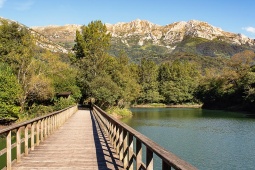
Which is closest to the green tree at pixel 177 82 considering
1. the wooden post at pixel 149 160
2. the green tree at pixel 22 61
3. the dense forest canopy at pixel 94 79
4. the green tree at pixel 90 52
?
the dense forest canopy at pixel 94 79

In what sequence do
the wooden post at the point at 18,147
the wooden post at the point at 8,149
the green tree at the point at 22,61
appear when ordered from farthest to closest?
the green tree at the point at 22,61 → the wooden post at the point at 18,147 → the wooden post at the point at 8,149

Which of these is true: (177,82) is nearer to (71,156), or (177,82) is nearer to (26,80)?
(26,80)

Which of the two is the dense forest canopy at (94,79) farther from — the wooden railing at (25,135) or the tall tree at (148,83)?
the wooden railing at (25,135)

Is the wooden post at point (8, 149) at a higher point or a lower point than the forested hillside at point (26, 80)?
lower

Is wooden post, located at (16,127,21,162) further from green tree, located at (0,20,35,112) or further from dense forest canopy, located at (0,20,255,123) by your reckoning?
green tree, located at (0,20,35,112)

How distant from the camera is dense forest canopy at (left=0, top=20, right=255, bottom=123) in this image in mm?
31000

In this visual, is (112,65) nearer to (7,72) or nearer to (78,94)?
(78,94)

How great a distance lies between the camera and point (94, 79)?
141 ft

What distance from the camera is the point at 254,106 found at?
59.9 metres

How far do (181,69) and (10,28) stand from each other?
58075mm

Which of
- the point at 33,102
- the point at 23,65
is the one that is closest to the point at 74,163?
the point at 23,65

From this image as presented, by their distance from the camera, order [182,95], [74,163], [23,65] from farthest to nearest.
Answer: [182,95], [23,65], [74,163]

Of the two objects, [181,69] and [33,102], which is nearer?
[33,102]

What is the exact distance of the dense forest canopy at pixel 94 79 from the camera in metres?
31.0
